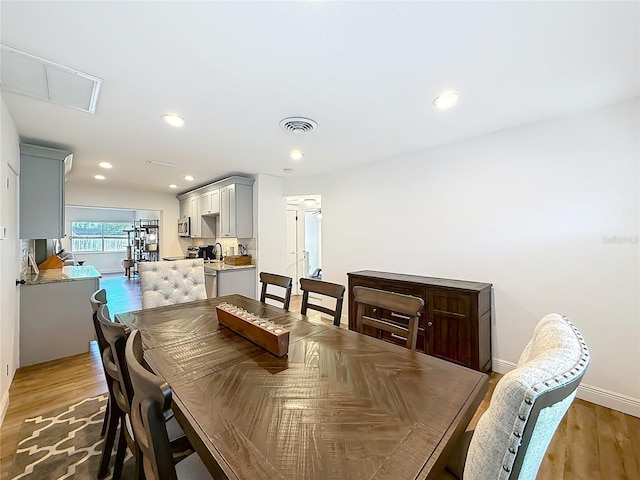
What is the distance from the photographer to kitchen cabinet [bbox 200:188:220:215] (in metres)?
5.01

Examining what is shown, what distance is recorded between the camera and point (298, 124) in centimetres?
252

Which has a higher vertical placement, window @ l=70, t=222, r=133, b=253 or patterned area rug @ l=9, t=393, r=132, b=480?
window @ l=70, t=222, r=133, b=253

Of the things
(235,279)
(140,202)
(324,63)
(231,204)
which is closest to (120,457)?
(324,63)

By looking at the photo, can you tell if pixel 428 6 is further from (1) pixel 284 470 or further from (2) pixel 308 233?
(2) pixel 308 233

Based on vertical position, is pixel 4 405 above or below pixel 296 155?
below

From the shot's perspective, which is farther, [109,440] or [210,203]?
[210,203]

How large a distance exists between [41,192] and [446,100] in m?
4.19

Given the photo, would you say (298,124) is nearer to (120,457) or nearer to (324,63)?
(324,63)

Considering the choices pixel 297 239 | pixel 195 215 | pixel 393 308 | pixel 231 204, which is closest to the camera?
pixel 393 308

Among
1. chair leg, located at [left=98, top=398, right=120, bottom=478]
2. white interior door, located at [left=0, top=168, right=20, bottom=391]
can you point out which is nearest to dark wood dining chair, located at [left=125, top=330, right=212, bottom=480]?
chair leg, located at [left=98, top=398, right=120, bottom=478]

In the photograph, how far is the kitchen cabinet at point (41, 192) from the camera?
2.95 meters

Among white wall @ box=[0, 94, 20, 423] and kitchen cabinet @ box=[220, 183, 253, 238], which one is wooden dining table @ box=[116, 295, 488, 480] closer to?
white wall @ box=[0, 94, 20, 423]

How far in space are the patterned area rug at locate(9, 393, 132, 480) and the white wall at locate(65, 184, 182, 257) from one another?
14.6 feet

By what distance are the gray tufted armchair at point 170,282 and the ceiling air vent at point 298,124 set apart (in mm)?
1612
